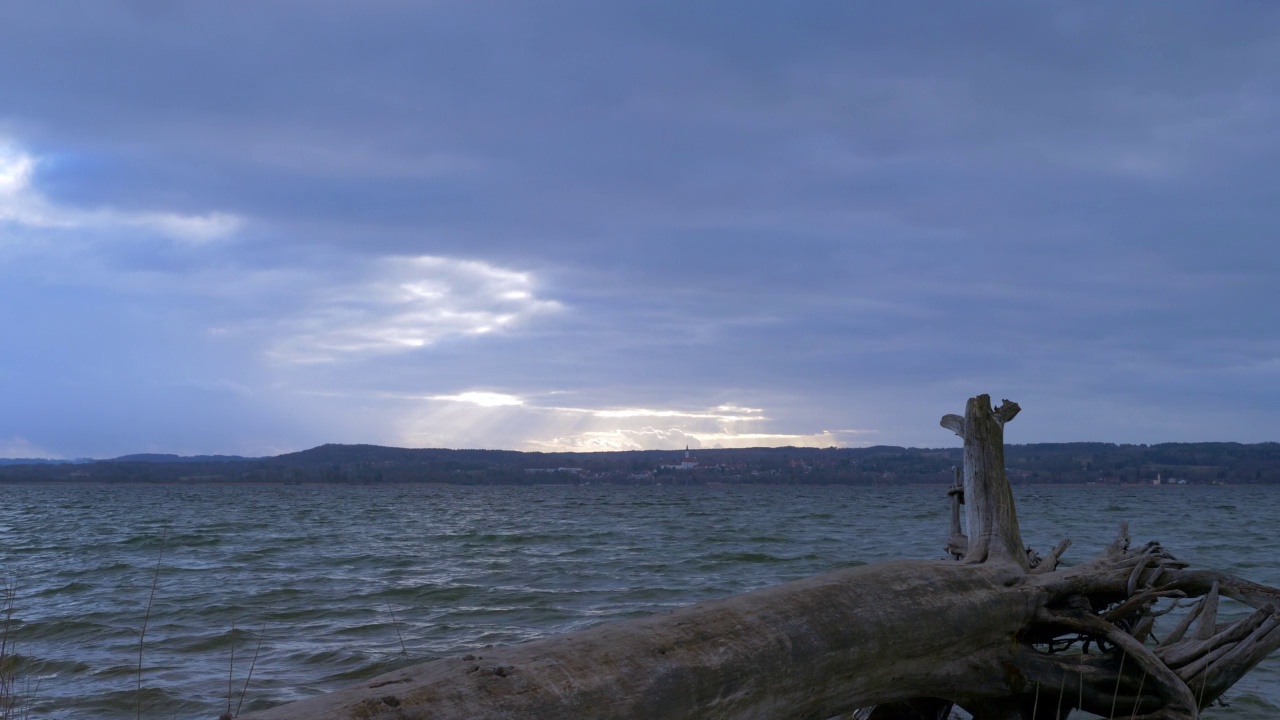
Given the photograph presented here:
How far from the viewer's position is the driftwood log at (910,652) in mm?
2730

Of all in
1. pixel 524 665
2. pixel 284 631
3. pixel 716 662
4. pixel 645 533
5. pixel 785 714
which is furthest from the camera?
pixel 645 533

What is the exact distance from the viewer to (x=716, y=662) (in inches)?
124

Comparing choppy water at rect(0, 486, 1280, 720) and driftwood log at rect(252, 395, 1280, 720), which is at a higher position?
driftwood log at rect(252, 395, 1280, 720)

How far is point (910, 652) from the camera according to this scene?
13.1ft

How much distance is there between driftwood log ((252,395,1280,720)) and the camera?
8.96 feet

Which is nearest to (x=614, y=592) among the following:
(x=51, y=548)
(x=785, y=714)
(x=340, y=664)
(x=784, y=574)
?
(x=784, y=574)

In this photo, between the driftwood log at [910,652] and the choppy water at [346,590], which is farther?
the choppy water at [346,590]

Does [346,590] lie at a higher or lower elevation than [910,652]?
lower

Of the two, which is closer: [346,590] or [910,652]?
[910,652]

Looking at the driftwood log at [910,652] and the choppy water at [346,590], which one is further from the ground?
the driftwood log at [910,652]

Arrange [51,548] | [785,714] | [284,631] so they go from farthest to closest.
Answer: [51,548] < [284,631] < [785,714]

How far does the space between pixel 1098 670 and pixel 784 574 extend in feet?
44.0

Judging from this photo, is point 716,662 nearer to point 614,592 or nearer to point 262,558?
point 614,592

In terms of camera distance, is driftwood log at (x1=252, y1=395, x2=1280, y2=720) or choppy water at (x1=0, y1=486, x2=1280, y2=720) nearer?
driftwood log at (x1=252, y1=395, x2=1280, y2=720)
